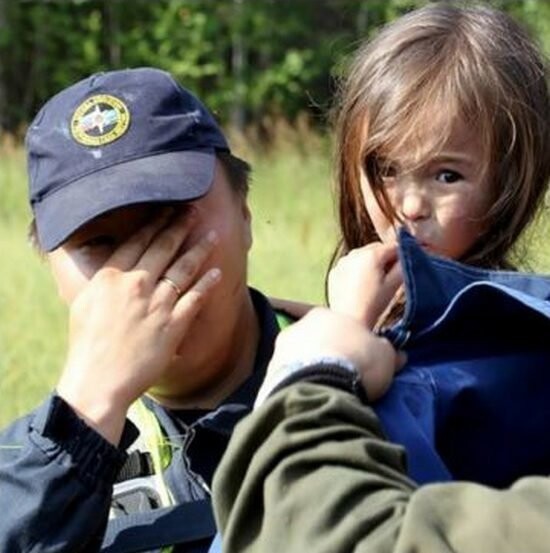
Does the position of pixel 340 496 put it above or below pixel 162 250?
above

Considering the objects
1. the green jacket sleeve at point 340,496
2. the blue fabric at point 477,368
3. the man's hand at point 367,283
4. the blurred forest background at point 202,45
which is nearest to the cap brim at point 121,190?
the man's hand at point 367,283

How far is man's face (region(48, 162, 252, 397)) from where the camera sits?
2.73 m

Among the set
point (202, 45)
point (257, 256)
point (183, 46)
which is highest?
point (257, 256)

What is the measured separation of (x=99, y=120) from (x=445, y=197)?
55 centimetres

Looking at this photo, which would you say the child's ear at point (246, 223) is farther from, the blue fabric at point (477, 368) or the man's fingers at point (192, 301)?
the blue fabric at point (477, 368)

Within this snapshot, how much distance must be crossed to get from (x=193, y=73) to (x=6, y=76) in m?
2.91

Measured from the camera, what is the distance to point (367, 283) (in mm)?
2172

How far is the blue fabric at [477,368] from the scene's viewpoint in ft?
6.43

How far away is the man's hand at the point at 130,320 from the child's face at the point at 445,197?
0.31 m

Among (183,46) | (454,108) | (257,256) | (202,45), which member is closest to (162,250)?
(454,108)

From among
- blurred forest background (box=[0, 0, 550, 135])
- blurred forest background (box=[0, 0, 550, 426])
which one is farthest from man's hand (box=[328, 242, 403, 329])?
blurred forest background (box=[0, 0, 550, 135])

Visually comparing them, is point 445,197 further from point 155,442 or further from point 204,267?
point 155,442

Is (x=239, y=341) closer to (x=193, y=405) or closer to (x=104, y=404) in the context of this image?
(x=193, y=405)

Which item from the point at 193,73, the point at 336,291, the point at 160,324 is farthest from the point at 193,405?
the point at 193,73
